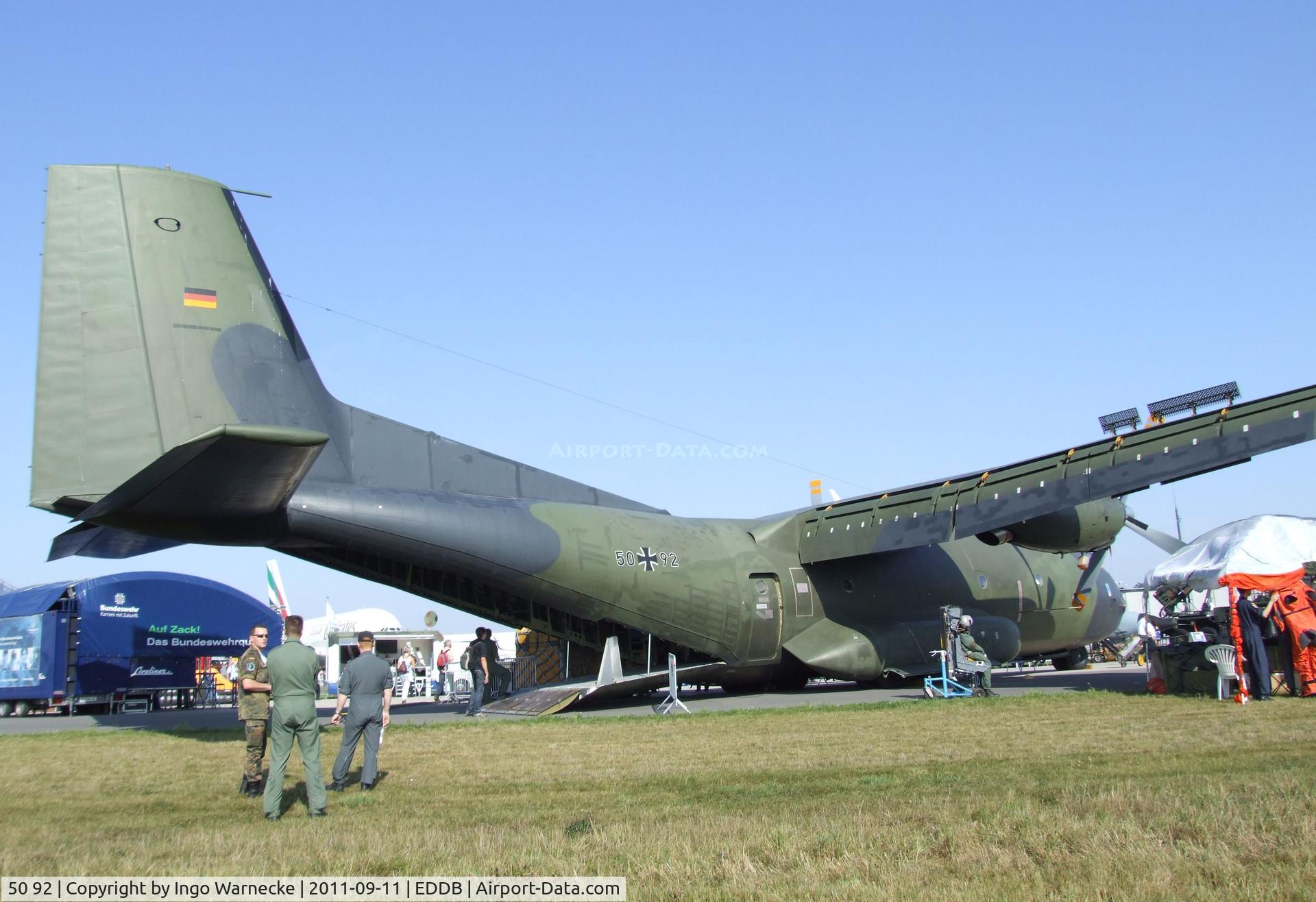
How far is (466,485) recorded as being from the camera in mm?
17312

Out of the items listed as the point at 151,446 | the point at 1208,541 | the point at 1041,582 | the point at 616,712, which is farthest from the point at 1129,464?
the point at 151,446

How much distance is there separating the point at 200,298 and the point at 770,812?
10.7m

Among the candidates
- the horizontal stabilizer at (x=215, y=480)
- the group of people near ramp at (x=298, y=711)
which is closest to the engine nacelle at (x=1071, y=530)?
the horizontal stabilizer at (x=215, y=480)

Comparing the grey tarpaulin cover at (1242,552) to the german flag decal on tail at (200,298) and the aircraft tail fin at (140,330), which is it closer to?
the aircraft tail fin at (140,330)

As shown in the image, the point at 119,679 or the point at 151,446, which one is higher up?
the point at 151,446

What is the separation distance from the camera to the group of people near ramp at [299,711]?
811 centimetres

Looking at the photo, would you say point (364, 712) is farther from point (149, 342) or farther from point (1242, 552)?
point (1242, 552)

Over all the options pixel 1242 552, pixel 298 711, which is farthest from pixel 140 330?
pixel 1242 552

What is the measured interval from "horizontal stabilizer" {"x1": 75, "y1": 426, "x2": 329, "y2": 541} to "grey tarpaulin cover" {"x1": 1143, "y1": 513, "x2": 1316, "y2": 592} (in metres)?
14.3

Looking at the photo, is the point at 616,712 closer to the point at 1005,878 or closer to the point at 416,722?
the point at 416,722

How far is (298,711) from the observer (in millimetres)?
8242

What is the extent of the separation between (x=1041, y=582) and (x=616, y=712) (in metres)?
11.4

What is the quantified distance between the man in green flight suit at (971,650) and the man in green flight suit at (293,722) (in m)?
12.3

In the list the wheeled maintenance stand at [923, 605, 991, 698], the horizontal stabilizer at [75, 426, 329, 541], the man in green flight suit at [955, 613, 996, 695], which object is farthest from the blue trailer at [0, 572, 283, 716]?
the man in green flight suit at [955, 613, 996, 695]
